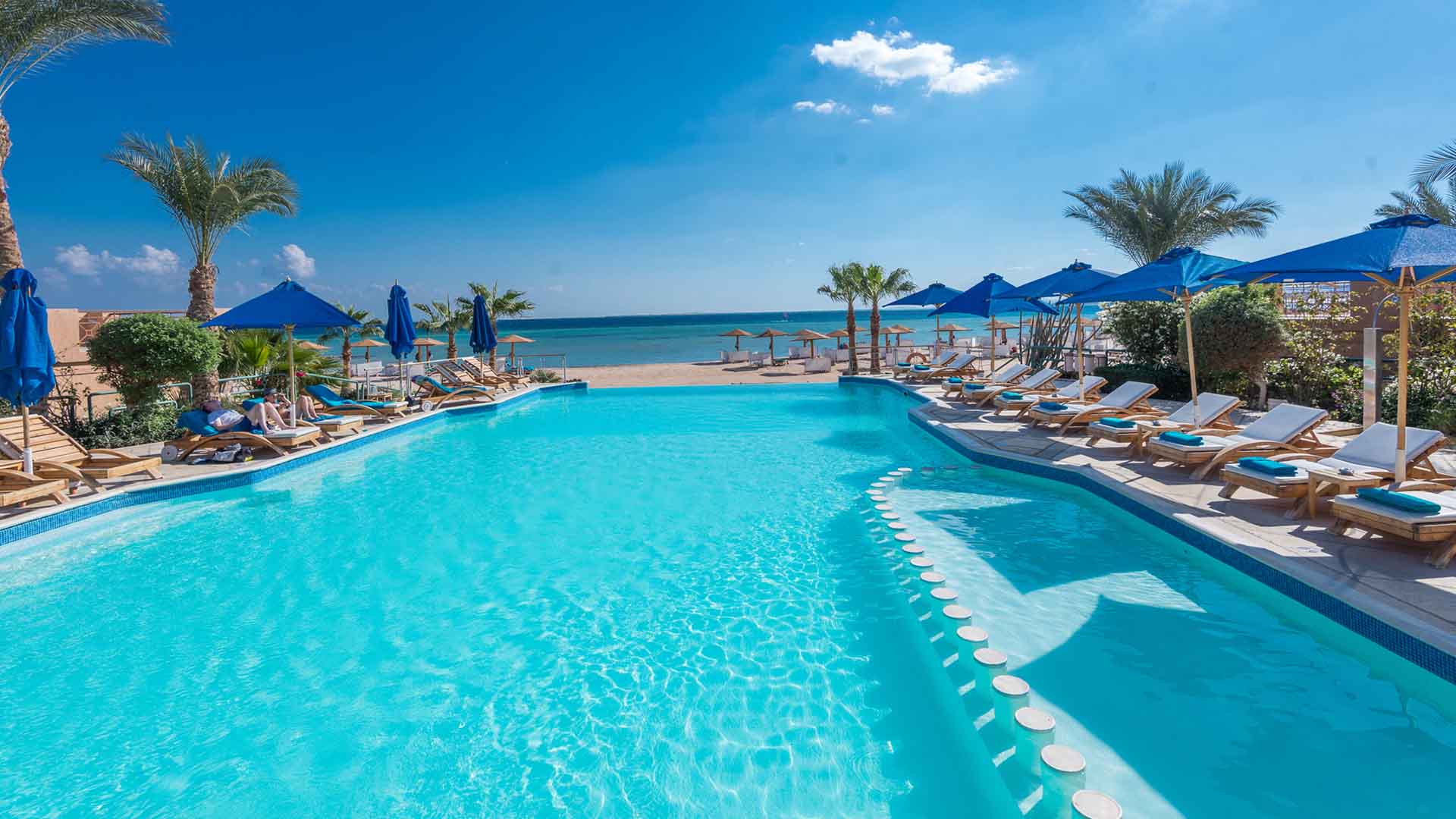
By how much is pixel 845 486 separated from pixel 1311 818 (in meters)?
5.34

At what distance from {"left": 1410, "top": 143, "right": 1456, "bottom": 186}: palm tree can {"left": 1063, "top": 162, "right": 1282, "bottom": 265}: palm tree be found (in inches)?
203

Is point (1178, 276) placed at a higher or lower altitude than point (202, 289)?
lower

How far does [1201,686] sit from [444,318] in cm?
2851

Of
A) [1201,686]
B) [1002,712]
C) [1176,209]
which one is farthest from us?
[1176,209]

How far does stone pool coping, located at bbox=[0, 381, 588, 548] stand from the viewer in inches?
238

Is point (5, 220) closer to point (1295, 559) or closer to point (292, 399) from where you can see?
point (292, 399)

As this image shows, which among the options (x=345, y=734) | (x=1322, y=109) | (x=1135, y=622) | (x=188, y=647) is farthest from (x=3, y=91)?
(x=1322, y=109)

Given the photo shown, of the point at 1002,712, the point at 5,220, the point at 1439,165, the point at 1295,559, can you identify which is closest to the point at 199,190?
the point at 5,220

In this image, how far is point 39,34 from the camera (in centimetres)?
949

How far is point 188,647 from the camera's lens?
13.3 ft

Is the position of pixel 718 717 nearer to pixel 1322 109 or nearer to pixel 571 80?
pixel 1322 109

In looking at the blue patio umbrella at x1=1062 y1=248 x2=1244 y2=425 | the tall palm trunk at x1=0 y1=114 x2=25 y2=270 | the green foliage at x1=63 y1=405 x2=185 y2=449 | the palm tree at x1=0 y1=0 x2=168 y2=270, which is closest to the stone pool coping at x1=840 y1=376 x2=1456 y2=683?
the blue patio umbrella at x1=1062 y1=248 x2=1244 y2=425

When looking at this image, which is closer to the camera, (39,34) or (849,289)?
(39,34)

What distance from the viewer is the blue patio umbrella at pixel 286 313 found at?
32.6 ft
